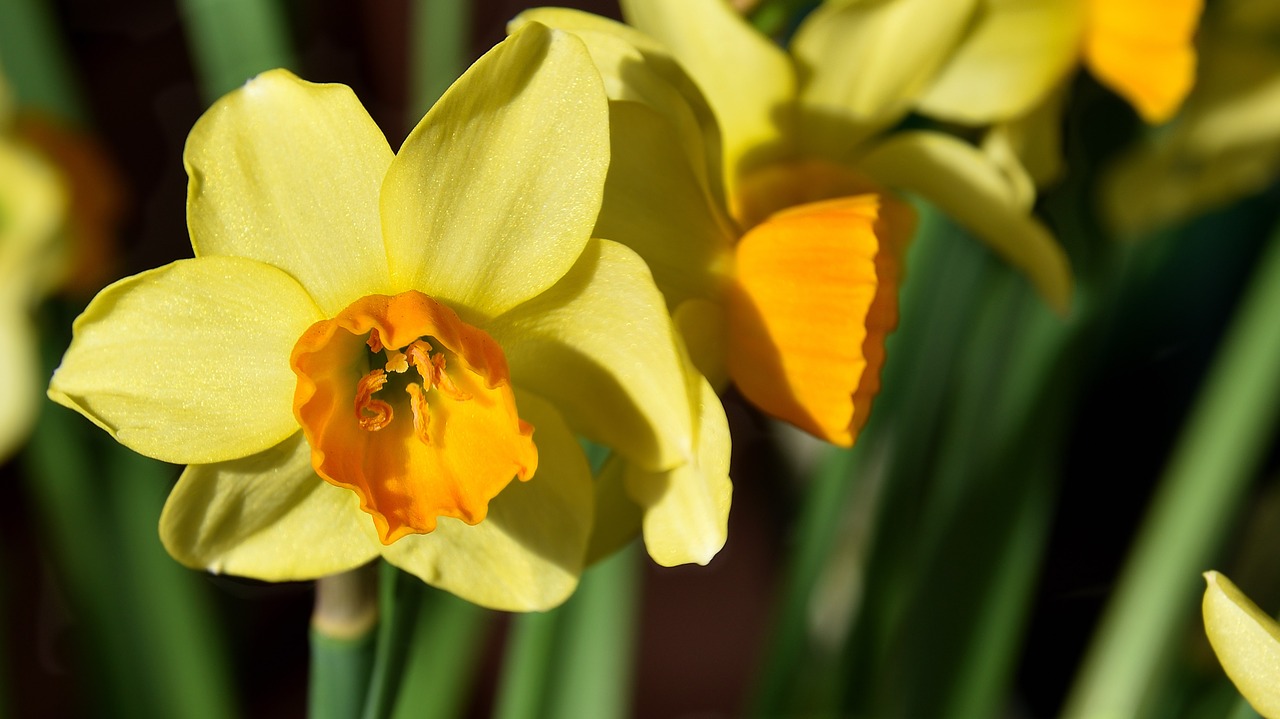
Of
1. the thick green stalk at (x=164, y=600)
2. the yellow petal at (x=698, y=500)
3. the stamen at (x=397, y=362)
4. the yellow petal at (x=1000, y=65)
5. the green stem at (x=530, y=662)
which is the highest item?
the yellow petal at (x=1000, y=65)

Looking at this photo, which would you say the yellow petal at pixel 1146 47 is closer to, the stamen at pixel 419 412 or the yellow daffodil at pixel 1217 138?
the yellow daffodil at pixel 1217 138

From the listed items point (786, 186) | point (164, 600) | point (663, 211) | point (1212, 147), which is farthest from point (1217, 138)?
point (164, 600)

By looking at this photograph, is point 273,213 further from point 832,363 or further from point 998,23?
point 998,23

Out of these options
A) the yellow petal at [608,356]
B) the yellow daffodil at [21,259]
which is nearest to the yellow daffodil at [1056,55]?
the yellow petal at [608,356]

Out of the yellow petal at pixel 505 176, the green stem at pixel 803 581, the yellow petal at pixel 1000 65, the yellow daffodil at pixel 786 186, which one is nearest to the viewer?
the yellow petal at pixel 505 176

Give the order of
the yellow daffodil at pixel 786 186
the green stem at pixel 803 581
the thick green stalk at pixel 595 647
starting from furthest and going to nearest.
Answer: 1. the green stem at pixel 803 581
2. the thick green stalk at pixel 595 647
3. the yellow daffodil at pixel 786 186

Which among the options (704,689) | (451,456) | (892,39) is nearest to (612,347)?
(451,456)

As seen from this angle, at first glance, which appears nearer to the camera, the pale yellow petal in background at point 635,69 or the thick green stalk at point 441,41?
the pale yellow petal in background at point 635,69
